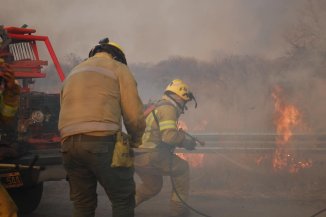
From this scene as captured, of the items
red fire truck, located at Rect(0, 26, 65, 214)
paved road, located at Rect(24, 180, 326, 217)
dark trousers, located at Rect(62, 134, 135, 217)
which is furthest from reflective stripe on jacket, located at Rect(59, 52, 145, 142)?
paved road, located at Rect(24, 180, 326, 217)

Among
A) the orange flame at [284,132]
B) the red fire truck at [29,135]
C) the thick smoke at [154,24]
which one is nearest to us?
the red fire truck at [29,135]

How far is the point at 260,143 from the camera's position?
9.16 metres

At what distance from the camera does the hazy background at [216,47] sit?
12.8m

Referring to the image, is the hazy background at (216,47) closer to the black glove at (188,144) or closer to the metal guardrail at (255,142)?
the metal guardrail at (255,142)

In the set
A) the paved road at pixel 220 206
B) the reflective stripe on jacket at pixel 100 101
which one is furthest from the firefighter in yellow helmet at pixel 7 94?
the paved road at pixel 220 206

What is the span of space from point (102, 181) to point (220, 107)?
10.3 meters

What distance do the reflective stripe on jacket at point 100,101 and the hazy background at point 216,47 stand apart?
7586 mm

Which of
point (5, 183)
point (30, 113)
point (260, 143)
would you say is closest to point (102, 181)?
point (5, 183)

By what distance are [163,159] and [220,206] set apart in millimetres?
1229

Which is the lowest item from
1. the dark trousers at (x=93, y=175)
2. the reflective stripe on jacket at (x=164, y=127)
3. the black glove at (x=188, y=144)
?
the dark trousers at (x=93, y=175)

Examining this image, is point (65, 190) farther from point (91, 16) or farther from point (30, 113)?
point (91, 16)

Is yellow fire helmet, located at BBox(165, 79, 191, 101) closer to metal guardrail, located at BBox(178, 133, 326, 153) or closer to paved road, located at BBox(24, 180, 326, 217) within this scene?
paved road, located at BBox(24, 180, 326, 217)

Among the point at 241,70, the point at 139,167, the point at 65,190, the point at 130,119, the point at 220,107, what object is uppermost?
the point at 241,70

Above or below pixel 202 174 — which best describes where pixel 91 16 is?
above
